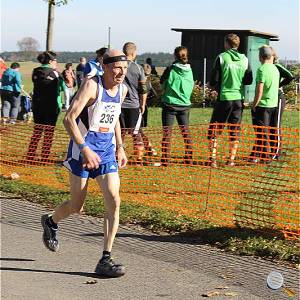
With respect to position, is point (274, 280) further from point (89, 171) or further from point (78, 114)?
point (78, 114)

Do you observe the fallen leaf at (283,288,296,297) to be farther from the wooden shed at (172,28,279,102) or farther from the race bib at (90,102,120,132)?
the wooden shed at (172,28,279,102)

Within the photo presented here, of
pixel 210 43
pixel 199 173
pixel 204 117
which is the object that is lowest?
pixel 199 173

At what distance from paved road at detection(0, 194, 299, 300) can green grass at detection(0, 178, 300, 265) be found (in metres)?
0.18

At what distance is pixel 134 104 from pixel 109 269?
572cm

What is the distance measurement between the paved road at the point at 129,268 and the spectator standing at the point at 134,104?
346 centimetres

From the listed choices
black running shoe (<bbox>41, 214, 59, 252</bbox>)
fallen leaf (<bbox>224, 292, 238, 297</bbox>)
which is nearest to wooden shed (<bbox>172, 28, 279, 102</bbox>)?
black running shoe (<bbox>41, 214, 59, 252</bbox>)

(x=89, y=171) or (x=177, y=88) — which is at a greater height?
(x=177, y=88)

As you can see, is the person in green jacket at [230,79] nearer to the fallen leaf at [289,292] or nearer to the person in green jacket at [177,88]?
the person in green jacket at [177,88]

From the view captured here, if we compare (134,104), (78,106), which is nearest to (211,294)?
(78,106)

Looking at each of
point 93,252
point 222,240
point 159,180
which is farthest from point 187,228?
point 159,180

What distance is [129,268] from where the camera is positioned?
6.48 meters

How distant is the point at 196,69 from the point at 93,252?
26.2 m

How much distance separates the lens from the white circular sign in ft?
19.8

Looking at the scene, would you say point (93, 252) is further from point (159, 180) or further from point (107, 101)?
point (159, 180)
